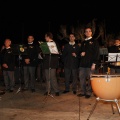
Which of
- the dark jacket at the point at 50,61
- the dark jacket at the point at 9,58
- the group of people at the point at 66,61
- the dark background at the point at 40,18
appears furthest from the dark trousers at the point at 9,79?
the dark background at the point at 40,18

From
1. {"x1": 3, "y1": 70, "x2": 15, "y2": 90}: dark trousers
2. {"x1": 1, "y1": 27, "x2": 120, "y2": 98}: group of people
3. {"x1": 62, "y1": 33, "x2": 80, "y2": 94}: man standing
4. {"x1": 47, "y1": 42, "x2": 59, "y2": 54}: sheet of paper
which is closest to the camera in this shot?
{"x1": 47, "y1": 42, "x2": 59, "y2": 54}: sheet of paper

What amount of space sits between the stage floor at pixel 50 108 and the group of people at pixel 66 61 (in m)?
0.54

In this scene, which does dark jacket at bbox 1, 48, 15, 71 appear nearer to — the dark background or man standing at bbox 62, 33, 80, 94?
man standing at bbox 62, 33, 80, 94

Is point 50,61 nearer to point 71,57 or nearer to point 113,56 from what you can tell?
point 71,57

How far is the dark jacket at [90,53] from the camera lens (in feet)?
26.0

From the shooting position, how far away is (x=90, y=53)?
316 inches

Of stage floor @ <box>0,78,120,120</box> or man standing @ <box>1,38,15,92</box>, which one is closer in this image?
stage floor @ <box>0,78,120,120</box>

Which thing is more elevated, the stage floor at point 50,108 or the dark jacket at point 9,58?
the dark jacket at point 9,58

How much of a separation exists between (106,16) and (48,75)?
31857mm

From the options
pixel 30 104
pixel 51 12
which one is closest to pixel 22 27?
pixel 51 12

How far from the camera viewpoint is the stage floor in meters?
5.84

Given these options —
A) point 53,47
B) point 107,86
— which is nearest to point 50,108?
point 53,47

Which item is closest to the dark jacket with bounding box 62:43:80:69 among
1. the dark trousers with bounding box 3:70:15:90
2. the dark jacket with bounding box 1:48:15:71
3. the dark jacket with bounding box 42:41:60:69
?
the dark jacket with bounding box 42:41:60:69

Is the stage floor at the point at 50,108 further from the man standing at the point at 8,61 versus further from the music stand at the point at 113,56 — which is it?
the music stand at the point at 113,56
